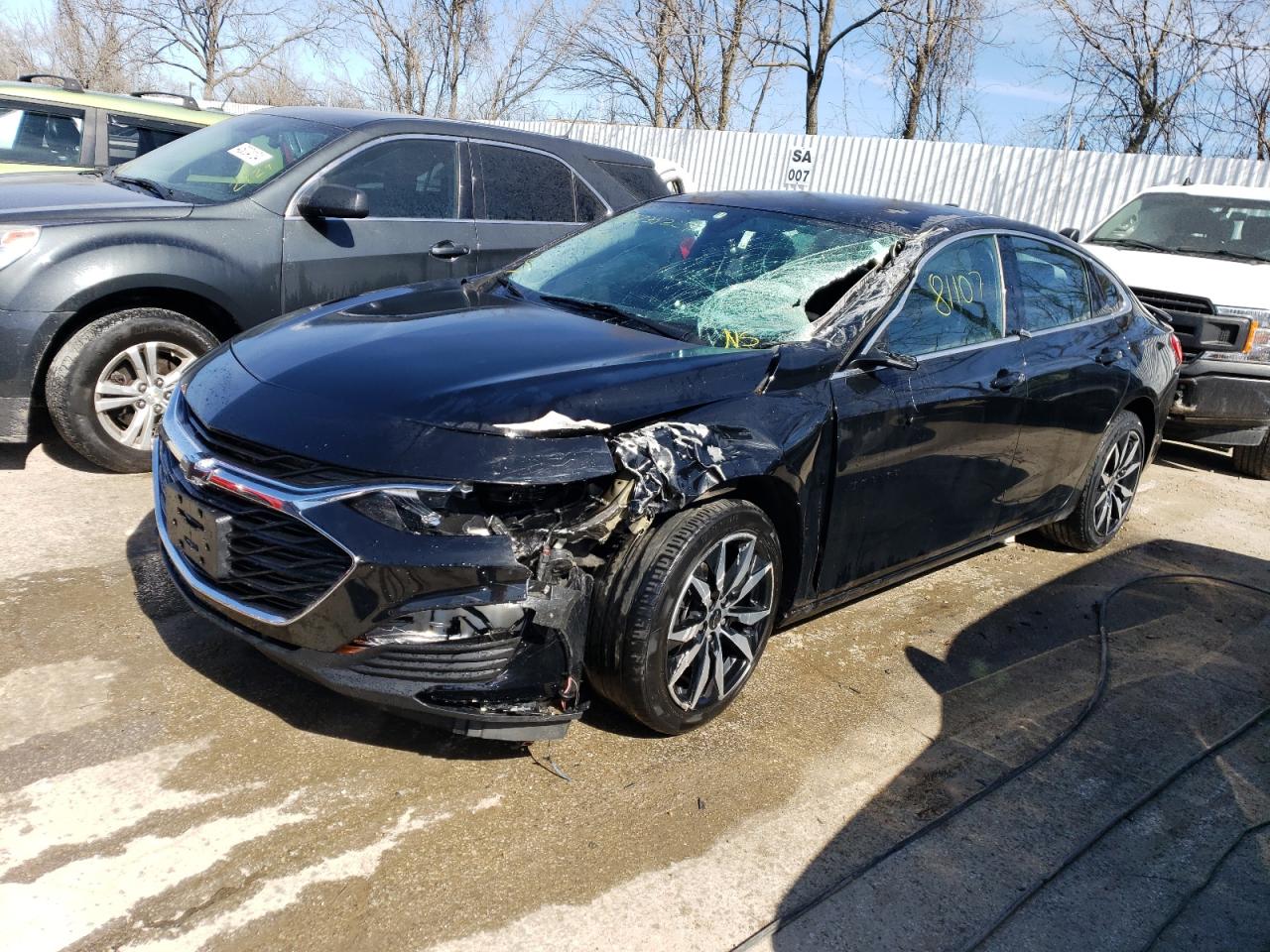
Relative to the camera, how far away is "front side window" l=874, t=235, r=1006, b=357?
12.6ft

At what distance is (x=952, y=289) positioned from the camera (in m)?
4.12

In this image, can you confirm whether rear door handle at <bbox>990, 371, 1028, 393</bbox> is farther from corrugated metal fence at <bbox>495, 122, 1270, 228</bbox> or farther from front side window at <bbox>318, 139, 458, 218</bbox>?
corrugated metal fence at <bbox>495, 122, 1270, 228</bbox>

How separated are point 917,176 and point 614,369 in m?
15.0

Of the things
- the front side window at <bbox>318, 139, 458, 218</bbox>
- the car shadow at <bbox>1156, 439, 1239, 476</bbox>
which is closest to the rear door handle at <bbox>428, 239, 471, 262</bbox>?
the front side window at <bbox>318, 139, 458, 218</bbox>

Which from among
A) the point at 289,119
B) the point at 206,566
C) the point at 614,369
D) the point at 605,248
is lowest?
the point at 206,566

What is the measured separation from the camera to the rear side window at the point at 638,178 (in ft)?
22.3

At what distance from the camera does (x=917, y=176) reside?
16734 mm

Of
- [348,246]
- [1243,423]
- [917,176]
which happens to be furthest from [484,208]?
[917,176]

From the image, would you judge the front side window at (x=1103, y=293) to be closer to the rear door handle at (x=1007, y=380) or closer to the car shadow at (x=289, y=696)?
the rear door handle at (x=1007, y=380)

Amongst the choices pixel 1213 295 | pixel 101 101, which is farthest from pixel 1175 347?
pixel 101 101

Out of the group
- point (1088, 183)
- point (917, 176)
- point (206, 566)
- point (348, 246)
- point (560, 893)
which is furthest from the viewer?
point (917, 176)

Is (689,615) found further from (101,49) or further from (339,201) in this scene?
(101,49)

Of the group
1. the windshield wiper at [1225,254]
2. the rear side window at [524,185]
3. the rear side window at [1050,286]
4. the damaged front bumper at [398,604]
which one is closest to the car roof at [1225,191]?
the windshield wiper at [1225,254]

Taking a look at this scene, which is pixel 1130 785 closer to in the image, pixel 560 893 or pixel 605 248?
pixel 560 893
